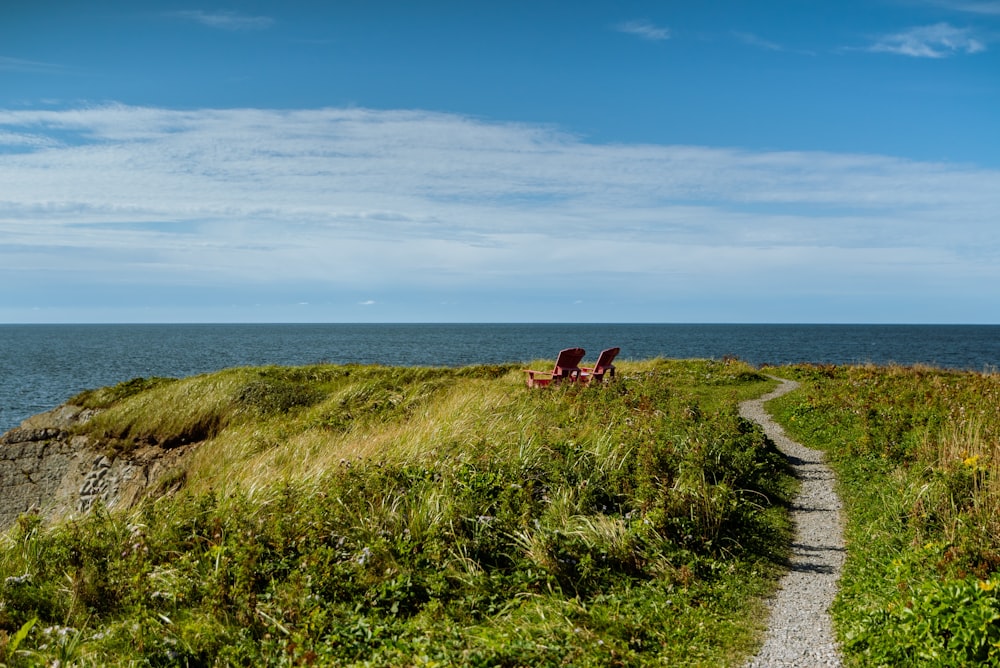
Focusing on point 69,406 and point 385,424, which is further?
point 69,406

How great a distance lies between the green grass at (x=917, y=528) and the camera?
4.87m

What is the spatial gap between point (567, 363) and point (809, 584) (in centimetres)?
1093

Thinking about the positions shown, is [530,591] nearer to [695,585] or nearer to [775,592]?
[695,585]

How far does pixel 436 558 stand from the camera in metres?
6.82

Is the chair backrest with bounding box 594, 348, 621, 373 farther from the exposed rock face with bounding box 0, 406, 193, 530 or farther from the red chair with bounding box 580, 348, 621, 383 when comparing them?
the exposed rock face with bounding box 0, 406, 193, 530

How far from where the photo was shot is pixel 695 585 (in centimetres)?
660

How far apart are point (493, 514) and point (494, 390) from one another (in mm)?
7495

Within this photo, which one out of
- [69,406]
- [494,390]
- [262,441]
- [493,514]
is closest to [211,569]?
[493,514]

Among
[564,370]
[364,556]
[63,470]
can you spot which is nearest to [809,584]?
[364,556]

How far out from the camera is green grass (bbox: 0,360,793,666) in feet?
18.0

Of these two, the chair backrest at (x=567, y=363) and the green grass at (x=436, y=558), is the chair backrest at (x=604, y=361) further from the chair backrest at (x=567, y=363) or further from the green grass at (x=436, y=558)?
the green grass at (x=436, y=558)

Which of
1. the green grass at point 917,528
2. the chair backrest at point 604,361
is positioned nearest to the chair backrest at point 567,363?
the chair backrest at point 604,361

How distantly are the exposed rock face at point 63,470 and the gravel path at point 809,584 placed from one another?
36.3ft

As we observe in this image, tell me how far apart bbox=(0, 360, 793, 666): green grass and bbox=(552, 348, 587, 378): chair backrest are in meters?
6.07
